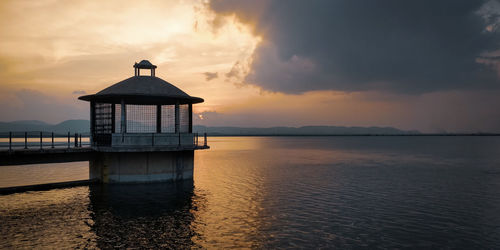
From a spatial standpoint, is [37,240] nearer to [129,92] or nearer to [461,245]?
[129,92]

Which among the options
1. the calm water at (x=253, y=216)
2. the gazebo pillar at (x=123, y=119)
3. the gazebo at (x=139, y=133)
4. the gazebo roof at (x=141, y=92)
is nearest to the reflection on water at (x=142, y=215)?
the calm water at (x=253, y=216)

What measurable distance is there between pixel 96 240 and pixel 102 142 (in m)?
14.4

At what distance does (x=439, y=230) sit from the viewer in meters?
17.8

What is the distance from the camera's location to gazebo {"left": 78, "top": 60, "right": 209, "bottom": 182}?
26.7 meters

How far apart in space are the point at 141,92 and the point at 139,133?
335cm

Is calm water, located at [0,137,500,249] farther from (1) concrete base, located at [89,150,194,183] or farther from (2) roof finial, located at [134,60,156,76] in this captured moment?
(2) roof finial, located at [134,60,156,76]

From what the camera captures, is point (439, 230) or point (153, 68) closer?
point (439, 230)

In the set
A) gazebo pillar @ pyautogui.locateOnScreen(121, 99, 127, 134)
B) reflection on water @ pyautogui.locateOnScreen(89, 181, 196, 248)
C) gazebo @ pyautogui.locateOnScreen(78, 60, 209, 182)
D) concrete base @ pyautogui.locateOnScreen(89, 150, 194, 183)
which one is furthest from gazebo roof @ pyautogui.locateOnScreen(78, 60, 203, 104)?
reflection on water @ pyautogui.locateOnScreen(89, 181, 196, 248)

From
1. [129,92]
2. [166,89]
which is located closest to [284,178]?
[166,89]

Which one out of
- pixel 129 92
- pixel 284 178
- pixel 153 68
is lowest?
pixel 284 178

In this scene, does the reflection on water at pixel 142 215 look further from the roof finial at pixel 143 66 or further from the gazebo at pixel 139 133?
the roof finial at pixel 143 66

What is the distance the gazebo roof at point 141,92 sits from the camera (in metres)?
26.6

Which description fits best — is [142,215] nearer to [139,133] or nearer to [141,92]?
[139,133]

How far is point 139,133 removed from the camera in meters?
27.0
